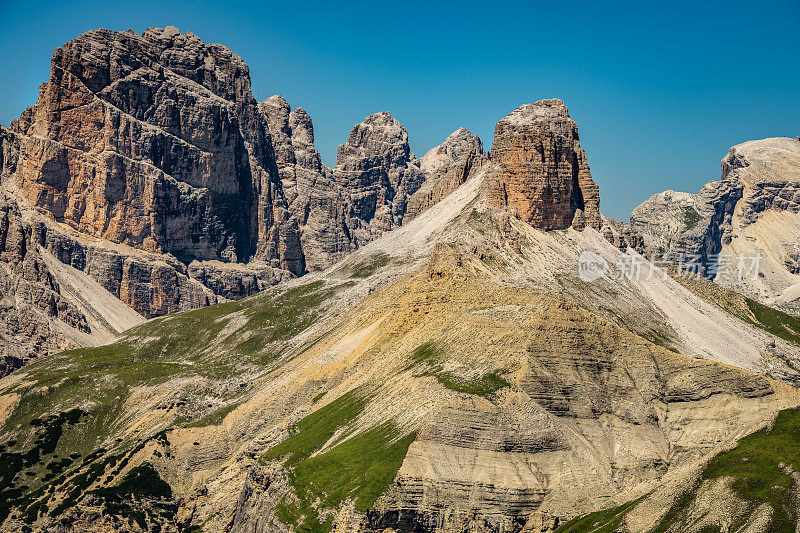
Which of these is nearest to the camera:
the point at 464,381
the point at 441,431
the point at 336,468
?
the point at 441,431

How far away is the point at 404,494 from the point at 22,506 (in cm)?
8255

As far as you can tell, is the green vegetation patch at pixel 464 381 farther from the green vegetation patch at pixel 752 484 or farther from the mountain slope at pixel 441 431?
the green vegetation patch at pixel 752 484

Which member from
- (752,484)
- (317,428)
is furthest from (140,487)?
(752,484)

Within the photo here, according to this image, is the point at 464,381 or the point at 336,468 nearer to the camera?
the point at 336,468

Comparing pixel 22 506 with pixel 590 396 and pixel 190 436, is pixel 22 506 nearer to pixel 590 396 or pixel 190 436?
pixel 190 436

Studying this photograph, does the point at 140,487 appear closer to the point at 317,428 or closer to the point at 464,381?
the point at 317,428

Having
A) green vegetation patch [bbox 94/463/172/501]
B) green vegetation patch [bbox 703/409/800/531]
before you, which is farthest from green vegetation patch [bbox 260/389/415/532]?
green vegetation patch [bbox 703/409/800/531]

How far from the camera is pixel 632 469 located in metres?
128

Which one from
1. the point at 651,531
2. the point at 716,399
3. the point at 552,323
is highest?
the point at 552,323

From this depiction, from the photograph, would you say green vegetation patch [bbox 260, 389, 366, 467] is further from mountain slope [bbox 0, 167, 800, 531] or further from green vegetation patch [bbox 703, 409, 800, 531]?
green vegetation patch [bbox 703, 409, 800, 531]

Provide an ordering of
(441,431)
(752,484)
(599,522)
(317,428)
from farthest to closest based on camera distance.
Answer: (317,428)
(441,431)
(599,522)
(752,484)

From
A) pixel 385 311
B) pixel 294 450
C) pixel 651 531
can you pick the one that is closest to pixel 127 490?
pixel 294 450

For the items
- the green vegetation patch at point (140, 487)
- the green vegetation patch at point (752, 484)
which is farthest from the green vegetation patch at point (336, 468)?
the green vegetation patch at point (752, 484)

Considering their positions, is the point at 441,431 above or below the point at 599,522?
above
